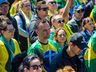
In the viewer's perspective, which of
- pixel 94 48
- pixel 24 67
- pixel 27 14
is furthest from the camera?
pixel 27 14

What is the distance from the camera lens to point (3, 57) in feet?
20.3

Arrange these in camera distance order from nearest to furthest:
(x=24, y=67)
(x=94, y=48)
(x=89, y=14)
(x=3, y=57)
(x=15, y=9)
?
(x=24, y=67)
(x=3, y=57)
(x=94, y=48)
(x=15, y=9)
(x=89, y=14)

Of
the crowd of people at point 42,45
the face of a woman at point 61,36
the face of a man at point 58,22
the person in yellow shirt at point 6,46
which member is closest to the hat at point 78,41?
the crowd of people at point 42,45

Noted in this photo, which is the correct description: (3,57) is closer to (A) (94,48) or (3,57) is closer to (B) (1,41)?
(B) (1,41)

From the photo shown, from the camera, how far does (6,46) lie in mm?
6309

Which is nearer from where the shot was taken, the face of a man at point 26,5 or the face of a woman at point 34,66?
the face of a woman at point 34,66

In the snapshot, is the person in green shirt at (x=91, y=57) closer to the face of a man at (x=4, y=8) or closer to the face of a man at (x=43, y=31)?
the face of a man at (x=43, y=31)

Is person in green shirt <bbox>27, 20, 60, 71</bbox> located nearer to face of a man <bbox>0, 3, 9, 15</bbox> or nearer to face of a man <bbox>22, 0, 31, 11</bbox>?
face of a man <bbox>0, 3, 9, 15</bbox>

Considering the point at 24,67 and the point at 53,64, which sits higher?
the point at 24,67

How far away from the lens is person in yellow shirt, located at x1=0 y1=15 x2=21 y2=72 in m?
6.19

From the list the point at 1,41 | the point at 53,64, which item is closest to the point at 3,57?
the point at 1,41

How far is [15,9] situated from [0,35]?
2.43 metres

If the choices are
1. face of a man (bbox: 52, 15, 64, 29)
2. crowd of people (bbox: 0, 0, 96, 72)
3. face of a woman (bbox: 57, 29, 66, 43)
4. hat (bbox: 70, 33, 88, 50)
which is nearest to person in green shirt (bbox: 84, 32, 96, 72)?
crowd of people (bbox: 0, 0, 96, 72)

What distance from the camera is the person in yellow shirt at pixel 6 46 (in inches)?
244
